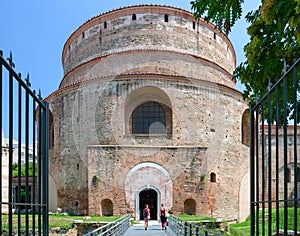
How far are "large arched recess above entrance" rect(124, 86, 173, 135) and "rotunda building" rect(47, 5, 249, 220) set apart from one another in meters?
0.05

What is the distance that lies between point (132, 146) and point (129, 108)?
2250 mm

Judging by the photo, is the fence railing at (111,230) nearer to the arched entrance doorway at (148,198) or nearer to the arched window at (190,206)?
the arched window at (190,206)

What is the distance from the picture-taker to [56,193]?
19.8 metres

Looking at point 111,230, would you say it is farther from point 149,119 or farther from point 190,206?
point 149,119

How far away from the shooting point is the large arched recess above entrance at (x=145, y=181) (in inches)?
709

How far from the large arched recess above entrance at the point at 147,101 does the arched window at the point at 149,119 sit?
0.63 ft

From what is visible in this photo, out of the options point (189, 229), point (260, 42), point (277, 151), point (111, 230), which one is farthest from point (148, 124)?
point (277, 151)

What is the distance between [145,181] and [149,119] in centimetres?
329

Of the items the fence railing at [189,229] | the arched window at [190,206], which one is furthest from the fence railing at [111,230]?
the arched window at [190,206]

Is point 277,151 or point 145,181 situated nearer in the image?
Answer: point 277,151

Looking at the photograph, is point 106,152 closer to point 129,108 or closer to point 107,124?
point 107,124

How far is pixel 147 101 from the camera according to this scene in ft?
65.0

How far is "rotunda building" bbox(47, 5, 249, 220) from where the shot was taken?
711 inches

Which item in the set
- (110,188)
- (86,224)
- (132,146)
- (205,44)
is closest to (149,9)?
(205,44)
